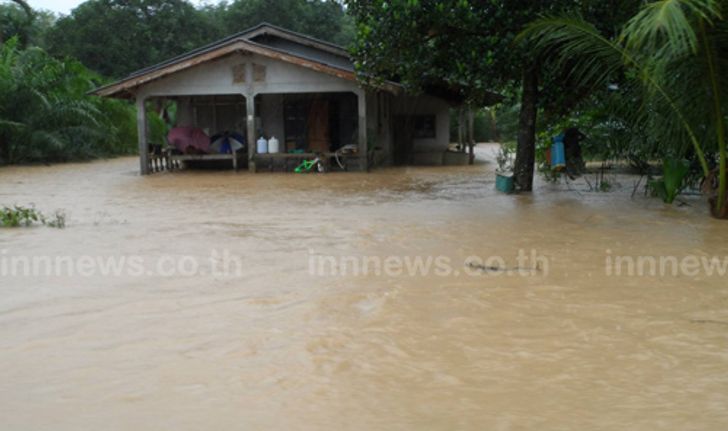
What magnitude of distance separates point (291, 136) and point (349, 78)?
13.8 ft

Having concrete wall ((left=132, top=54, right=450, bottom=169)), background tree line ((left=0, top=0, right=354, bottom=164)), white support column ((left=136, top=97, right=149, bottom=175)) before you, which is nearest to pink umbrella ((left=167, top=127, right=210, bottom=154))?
white support column ((left=136, top=97, right=149, bottom=175))

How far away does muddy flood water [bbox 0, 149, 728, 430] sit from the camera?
139 inches

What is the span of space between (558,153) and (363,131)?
547 cm

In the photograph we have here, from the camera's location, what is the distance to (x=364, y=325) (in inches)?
189

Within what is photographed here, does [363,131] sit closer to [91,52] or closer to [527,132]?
[527,132]

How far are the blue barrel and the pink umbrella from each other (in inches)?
383

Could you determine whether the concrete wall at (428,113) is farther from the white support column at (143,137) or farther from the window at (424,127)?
the white support column at (143,137)

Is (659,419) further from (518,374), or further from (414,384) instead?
(414,384)

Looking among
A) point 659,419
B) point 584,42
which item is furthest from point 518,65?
point 659,419

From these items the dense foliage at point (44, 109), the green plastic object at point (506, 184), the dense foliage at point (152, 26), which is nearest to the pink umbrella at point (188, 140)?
the dense foliage at point (44, 109)

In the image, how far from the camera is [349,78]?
16.4 meters

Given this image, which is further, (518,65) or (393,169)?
(393,169)

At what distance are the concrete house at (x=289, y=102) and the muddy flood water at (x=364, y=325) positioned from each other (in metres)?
8.17

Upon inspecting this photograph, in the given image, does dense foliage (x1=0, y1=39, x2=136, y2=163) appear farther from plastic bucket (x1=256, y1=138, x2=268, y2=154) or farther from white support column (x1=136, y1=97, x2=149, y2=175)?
plastic bucket (x1=256, y1=138, x2=268, y2=154)
